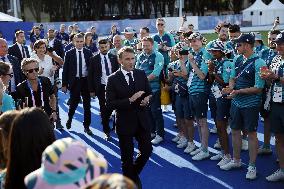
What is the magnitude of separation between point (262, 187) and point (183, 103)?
2.20 m

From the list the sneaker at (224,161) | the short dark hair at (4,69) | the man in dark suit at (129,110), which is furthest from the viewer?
the sneaker at (224,161)

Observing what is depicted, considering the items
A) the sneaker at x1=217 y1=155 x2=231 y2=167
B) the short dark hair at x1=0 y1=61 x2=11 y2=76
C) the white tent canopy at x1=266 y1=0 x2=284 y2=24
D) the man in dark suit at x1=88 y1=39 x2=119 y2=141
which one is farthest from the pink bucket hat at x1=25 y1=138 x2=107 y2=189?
the white tent canopy at x1=266 y1=0 x2=284 y2=24

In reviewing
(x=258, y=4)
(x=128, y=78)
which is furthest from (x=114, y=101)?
(x=258, y=4)

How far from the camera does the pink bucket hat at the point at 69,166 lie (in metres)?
2.15

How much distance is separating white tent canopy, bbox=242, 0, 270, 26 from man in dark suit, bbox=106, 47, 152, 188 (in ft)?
144

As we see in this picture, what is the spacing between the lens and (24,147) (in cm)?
272

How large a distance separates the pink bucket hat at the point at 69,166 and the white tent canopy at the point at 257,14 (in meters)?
47.4

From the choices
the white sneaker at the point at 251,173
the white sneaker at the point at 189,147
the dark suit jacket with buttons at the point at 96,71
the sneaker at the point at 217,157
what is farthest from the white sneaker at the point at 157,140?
the white sneaker at the point at 251,173

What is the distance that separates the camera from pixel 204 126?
7.09m

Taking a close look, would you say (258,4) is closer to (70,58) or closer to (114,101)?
(70,58)

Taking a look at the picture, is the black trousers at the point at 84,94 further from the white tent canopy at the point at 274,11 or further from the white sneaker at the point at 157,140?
the white tent canopy at the point at 274,11

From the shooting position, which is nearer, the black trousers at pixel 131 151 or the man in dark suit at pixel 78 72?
the black trousers at pixel 131 151

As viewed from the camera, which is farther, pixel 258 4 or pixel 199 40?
pixel 258 4

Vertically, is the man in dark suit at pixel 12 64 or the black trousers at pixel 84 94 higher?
the man in dark suit at pixel 12 64
